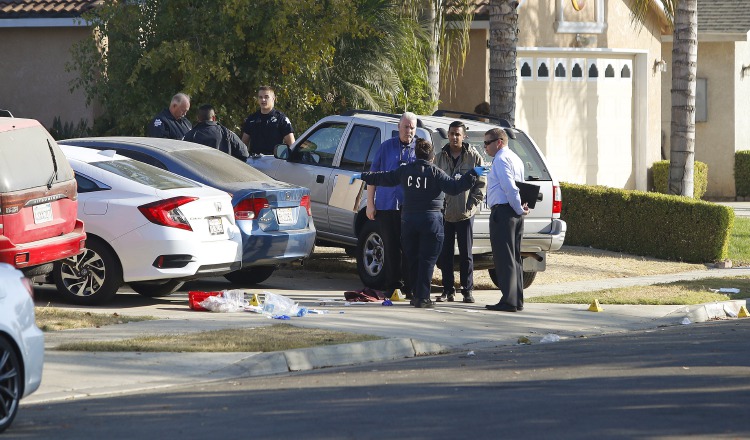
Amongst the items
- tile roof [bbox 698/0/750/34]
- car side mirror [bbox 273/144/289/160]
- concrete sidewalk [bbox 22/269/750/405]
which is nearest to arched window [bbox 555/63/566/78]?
tile roof [bbox 698/0/750/34]

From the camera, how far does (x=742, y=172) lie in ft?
98.6

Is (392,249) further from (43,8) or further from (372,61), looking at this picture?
(43,8)

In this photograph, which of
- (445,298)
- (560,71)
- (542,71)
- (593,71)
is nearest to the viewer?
(445,298)

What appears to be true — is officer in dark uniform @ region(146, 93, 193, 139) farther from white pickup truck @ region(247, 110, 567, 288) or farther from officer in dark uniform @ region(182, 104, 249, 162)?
white pickup truck @ region(247, 110, 567, 288)

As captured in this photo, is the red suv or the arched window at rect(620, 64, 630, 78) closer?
the red suv

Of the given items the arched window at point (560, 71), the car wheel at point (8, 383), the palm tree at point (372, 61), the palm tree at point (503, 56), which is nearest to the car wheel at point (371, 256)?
the palm tree at point (503, 56)

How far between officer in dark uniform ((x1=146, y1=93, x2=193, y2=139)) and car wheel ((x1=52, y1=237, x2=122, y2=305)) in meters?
3.52

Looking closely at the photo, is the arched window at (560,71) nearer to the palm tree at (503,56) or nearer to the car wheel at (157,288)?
the palm tree at (503,56)

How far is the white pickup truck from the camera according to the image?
14.8 meters

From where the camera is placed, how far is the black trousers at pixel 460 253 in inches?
552

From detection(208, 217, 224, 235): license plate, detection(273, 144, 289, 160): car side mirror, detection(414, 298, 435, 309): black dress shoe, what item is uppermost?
detection(273, 144, 289, 160): car side mirror

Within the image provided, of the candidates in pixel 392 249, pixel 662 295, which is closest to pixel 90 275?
pixel 392 249

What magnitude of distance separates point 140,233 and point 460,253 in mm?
3487

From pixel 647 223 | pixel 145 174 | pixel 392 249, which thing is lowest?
pixel 647 223
